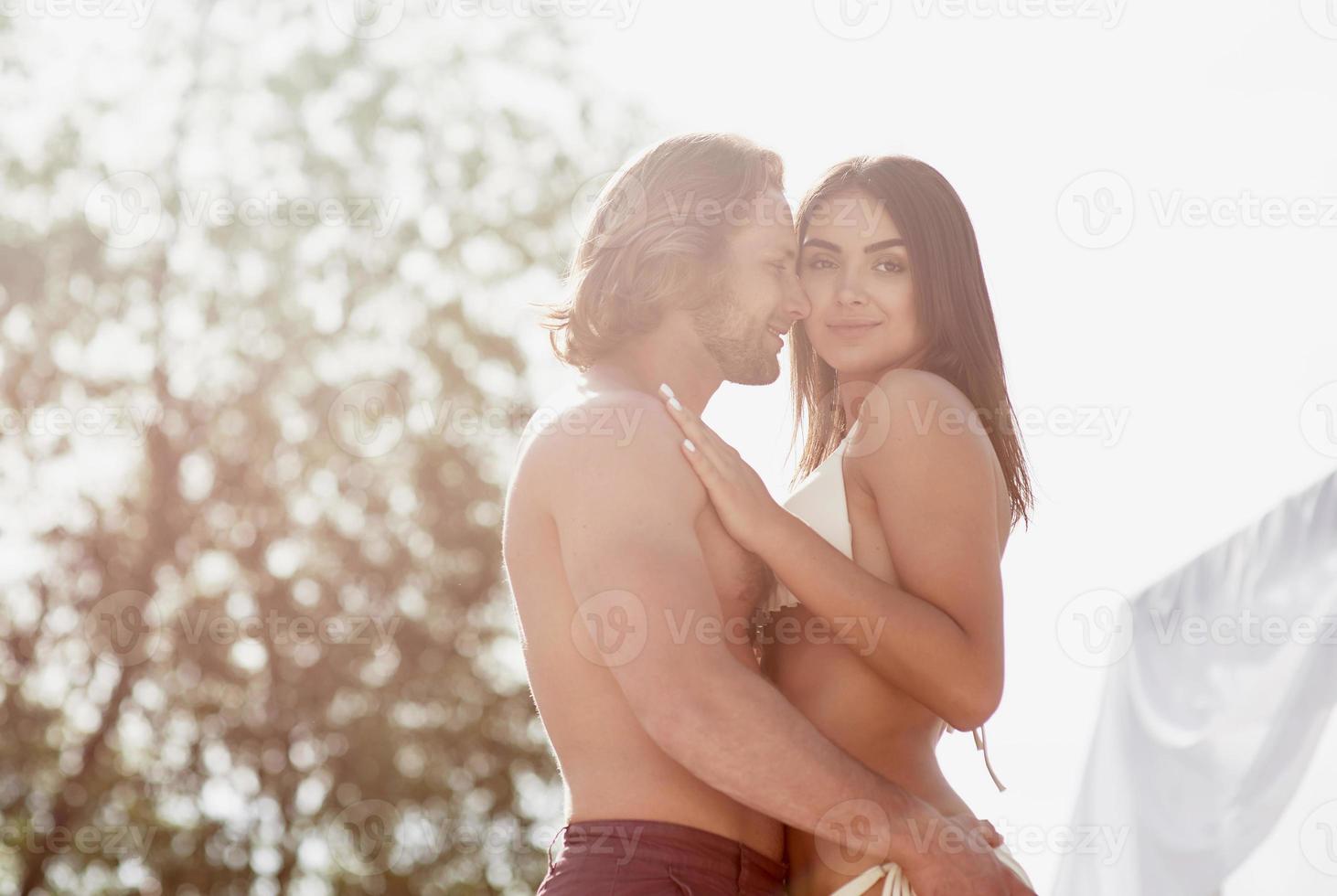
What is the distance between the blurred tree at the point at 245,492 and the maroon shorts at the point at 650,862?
33.5ft

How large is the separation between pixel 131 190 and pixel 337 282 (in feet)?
6.61

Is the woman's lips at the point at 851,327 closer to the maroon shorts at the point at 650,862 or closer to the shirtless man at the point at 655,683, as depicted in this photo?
the shirtless man at the point at 655,683

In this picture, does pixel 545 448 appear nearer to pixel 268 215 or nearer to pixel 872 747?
pixel 872 747

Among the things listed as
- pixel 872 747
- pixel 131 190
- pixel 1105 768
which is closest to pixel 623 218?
pixel 872 747

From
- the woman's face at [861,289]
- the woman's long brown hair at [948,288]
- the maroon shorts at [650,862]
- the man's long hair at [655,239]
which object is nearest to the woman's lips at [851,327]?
the woman's face at [861,289]

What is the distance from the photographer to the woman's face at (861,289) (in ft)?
10.1

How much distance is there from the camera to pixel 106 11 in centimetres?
1175

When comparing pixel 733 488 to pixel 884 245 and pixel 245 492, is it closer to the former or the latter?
pixel 884 245

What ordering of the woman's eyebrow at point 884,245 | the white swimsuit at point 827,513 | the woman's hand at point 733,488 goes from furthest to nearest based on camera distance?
1. the woman's eyebrow at point 884,245
2. the white swimsuit at point 827,513
3. the woman's hand at point 733,488

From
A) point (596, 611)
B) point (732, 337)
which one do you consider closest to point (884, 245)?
point (732, 337)

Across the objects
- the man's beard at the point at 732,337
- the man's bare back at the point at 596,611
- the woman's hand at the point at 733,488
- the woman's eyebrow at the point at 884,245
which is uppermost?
the woman's eyebrow at the point at 884,245

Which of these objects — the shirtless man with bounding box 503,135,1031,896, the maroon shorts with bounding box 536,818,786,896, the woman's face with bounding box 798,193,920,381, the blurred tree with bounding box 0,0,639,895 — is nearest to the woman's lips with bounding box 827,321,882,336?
the woman's face with bounding box 798,193,920,381

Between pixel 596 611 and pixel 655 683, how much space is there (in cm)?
19

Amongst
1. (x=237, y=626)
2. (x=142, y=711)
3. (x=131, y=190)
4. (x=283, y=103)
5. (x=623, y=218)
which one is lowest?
(x=142, y=711)
